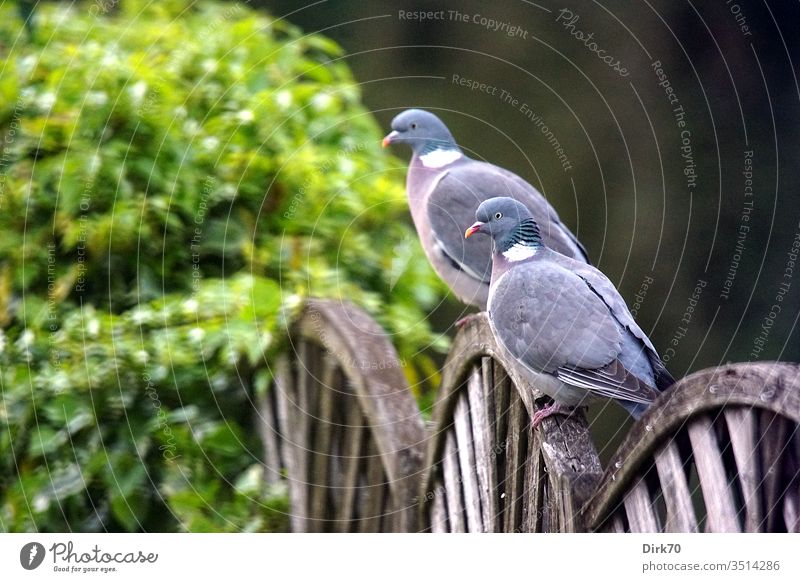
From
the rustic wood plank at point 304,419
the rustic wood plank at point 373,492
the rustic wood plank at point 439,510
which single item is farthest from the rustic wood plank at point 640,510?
the rustic wood plank at point 304,419

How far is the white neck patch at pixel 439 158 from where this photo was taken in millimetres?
2463

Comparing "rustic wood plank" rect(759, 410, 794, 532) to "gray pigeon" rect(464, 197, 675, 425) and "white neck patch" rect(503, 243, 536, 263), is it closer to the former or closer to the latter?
"gray pigeon" rect(464, 197, 675, 425)

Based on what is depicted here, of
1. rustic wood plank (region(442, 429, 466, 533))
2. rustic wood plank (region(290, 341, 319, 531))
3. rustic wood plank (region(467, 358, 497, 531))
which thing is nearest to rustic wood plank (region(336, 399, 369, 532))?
rustic wood plank (region(290, 341, 319, 531))

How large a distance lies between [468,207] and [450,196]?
2.4 inches

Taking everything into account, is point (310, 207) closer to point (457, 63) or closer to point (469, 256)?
point (469, 256)

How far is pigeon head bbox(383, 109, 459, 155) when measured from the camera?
246 centimetres

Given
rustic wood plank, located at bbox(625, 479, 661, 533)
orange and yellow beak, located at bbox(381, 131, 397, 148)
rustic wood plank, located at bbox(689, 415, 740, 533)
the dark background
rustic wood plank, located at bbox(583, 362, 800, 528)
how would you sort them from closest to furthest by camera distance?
rustic wood plank, located at bbox(583, 362, 800, 528)
rustic wood plank, located at bbox(689, 415, 740, 533)
rustic wood plank, located at bbox(625, 479, 661, 533)
orange and yellow beak, located at bbox(381, 131, 397, 148)
the dark background

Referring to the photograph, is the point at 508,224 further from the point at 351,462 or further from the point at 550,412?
the point at 351,462

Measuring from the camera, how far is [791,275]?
2.46 metres

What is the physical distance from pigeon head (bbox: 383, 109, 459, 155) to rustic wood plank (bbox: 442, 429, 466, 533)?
878mm

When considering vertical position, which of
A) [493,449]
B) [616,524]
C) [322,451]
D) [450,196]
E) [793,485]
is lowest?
[322,451]

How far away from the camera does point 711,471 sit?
3.72 feet

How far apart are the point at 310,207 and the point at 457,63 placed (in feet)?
→ 2.62

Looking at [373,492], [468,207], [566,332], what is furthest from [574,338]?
[468,207]
